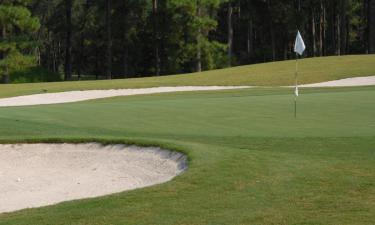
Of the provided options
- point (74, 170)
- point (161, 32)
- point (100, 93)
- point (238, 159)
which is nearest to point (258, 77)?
point (100, 93)

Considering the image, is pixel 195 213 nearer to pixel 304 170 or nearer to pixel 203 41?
pixel 304 170

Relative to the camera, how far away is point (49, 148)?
12.8 metres

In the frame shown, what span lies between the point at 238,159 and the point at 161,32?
48.3 m

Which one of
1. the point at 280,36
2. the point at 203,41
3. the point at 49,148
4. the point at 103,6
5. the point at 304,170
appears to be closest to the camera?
the point at 304,170

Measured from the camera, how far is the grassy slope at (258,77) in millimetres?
32500

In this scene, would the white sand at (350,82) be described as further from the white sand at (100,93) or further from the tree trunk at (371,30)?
the tree trunk at (371,30)

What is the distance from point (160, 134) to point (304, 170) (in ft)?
17.3

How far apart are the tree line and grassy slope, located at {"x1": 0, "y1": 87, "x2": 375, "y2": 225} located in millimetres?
30071

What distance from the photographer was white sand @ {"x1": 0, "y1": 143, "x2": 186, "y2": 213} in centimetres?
944

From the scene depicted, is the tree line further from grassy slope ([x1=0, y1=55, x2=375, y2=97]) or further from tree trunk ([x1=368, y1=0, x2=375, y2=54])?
grassy slope ([x1=0, y1=55, x2=375, y2=97])

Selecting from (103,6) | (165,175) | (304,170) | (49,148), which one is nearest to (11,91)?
(49,148)

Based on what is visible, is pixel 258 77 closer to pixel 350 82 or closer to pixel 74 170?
pixel 350 82

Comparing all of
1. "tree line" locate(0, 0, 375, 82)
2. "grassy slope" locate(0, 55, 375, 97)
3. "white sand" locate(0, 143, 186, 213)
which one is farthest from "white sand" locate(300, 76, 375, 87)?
"tree line" locate(0, 0, 375, 82)

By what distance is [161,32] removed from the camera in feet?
187
